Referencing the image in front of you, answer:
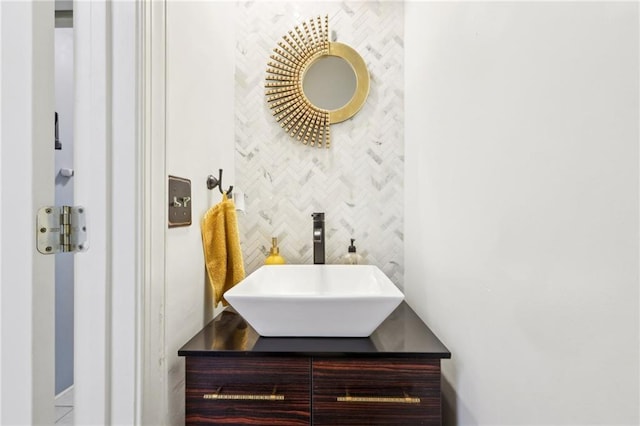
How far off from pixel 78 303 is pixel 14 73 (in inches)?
18.9

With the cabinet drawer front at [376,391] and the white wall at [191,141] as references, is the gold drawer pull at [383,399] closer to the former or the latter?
the cabinet drawer front at [376,391]

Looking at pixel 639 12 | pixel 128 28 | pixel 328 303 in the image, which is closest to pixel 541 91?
pixel 639 12

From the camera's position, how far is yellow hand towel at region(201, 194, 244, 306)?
4.01 feet

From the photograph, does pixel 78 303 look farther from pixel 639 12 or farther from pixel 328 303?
pixel 639 12

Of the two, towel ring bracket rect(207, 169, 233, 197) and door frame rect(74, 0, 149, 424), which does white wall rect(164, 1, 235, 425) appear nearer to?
towel ring bracket rect(207, 169, 233, 197)

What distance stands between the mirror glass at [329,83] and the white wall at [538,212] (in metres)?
0.56

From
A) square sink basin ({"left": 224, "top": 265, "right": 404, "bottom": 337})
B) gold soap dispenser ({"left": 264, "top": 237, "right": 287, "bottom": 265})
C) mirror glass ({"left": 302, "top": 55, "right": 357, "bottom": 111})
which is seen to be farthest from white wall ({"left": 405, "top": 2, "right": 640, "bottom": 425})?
gold soap dispenser ({"left": 264, "top": 237, "right": 287, "bottom": 265})

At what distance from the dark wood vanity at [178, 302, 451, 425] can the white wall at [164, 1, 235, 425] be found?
125 mm

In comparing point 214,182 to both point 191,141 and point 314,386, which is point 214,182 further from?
point 314,386

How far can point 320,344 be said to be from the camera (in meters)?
0.98

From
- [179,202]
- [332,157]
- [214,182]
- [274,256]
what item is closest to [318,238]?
[274,256]

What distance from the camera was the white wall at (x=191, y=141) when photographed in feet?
3.20

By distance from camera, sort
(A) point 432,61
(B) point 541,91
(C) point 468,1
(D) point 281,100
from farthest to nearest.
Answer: (D) point 281,100 → (A) point 432,61 → (C) point 468,1 → (B) point 541,91

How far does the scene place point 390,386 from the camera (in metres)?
0.92
